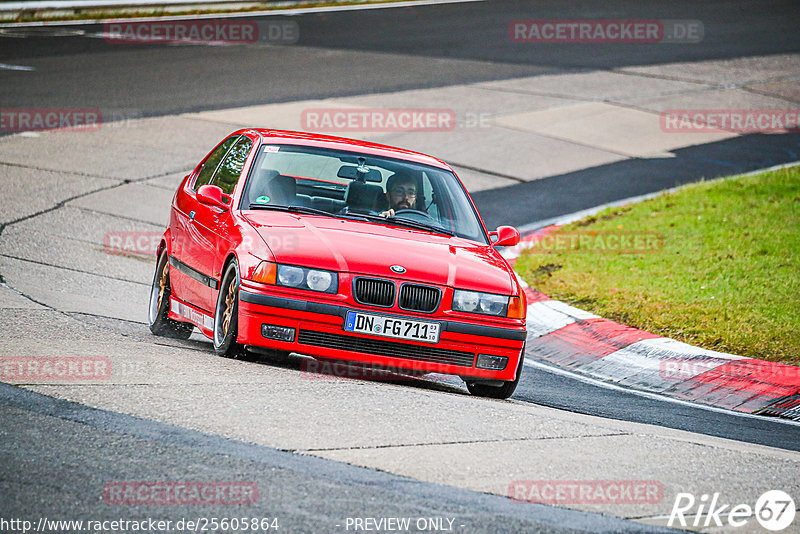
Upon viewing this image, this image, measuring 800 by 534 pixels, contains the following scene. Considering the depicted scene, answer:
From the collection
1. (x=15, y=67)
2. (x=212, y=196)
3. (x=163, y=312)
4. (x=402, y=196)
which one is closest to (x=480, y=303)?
(x=402, y=196)

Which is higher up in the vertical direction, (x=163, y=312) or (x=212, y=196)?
(x=212, y=196)

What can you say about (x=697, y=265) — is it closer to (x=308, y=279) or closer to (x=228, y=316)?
(x=308, y=279)

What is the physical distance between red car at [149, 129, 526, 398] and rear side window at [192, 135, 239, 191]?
212 mm

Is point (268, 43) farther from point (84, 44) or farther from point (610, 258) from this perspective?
point (610, 258)

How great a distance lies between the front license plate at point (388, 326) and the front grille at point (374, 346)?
5cm

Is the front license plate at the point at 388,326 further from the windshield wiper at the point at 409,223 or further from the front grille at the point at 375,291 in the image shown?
the windshield wiper at the point at 409,223

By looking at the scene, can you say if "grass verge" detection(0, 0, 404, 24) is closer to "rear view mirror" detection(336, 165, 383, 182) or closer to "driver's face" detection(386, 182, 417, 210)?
"rear view mirror" detection(336, 165, 383, 182)

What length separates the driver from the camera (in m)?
8.04

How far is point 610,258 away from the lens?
12312 millimetres

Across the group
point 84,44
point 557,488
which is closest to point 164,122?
point 84,44

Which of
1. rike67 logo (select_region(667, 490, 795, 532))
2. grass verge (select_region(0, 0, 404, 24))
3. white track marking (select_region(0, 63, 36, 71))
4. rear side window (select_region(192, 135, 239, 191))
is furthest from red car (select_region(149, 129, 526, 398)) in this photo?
grass verge (select_region(0, 0, 404, 24))

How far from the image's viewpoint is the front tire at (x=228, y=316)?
22.9 feet

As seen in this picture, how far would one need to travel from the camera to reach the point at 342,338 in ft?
22.4

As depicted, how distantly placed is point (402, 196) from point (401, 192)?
0.03 m
